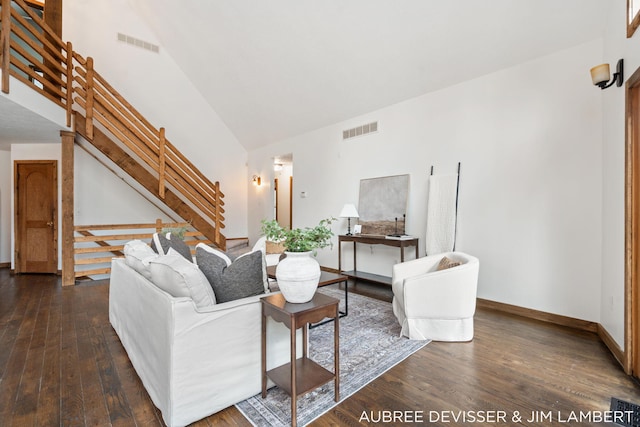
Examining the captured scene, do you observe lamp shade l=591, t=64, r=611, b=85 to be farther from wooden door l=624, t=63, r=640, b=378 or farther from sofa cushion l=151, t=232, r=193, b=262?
sofa cushion l=151, t=232, r=193, b=262

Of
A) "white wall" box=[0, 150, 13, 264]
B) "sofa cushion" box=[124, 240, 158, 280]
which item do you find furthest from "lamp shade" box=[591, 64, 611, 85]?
"white wall" box=[0, 150, 13, 264]

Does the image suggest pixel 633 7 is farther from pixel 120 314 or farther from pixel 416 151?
pixel 120 314

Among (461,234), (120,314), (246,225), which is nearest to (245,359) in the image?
(120,314)

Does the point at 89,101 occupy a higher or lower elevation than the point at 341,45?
lower

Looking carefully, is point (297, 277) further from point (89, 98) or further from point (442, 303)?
point (89, 98)

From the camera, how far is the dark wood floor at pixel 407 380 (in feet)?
5.86

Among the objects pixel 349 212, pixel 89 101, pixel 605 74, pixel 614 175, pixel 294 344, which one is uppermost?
pixel 89 101

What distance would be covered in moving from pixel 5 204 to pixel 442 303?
8081mm

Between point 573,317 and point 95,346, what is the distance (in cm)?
457

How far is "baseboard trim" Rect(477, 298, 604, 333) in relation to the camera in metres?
3.02

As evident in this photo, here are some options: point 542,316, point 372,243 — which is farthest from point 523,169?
point 372,243

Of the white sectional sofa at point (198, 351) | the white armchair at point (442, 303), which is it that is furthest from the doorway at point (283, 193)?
the white sectional sofa at point (198, 351)

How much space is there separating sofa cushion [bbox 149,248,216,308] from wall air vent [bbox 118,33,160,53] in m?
6.70

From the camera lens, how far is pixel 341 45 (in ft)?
13.9
